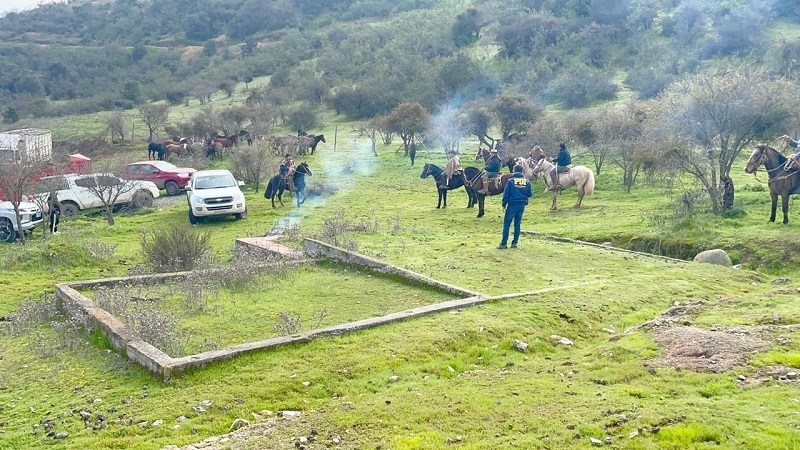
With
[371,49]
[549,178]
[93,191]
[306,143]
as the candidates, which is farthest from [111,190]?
[371,49]

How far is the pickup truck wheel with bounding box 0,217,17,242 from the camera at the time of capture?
19406 mm

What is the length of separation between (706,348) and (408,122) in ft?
101

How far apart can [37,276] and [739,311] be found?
12913mm

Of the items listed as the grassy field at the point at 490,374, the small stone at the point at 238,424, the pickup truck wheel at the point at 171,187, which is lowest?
the small stone at the point at 238,424

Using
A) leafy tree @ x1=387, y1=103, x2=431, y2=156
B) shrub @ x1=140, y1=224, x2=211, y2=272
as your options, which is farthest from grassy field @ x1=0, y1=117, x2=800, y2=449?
leafy tree @ x1=387, y1=103, x2=431, y2=156

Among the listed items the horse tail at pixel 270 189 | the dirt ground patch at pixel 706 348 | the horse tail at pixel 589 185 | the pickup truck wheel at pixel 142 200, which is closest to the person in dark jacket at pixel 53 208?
the pickup truck wheel at pixel 142 200

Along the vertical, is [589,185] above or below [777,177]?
below

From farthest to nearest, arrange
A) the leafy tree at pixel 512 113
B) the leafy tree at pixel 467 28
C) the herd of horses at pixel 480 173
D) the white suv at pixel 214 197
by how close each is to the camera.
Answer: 1. the leafy tree at pixel 467 28
2. the leafy tree at pixel 512 113
3. the white suv at pixel 214 197
4. the herd of horses at pixel 480 173

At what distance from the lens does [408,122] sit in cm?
3775

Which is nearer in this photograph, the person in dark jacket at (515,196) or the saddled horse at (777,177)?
the person in dark jacket at (515,196)

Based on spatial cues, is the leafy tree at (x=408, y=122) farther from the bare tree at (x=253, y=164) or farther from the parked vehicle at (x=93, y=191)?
the parked vehicle at (x=93, y=191)

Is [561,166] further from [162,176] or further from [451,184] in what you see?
[162,176]

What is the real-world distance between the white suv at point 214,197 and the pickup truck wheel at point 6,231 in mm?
4870

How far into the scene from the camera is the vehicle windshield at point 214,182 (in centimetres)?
2300
